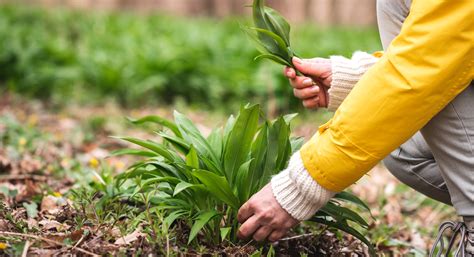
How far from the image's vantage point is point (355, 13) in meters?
15.0

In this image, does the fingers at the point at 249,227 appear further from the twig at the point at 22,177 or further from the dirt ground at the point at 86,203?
the twig at the point at 22,177

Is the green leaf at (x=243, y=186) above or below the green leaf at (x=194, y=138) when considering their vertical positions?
below

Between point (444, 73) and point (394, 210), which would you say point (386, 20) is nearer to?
point (444, 73)

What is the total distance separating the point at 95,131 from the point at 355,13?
10.8 m

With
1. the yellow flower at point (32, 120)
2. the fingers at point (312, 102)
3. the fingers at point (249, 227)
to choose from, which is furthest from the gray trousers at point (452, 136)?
the yellow flower at point (32, 120)

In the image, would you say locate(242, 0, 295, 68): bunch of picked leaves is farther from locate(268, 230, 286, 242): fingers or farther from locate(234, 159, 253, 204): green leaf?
locate(268, 230, 286, 242): fingers

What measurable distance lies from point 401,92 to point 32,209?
62.5 inches

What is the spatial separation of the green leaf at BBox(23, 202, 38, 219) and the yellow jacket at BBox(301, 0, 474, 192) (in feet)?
3.89

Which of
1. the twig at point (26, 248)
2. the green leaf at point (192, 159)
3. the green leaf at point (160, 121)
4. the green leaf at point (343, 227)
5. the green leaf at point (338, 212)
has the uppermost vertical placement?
the green leaf at point (160, 121)

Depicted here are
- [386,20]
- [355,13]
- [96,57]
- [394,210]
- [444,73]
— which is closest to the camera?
[444,73]

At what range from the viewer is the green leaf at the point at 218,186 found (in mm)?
2354

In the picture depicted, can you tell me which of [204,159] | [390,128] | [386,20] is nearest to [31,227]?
[204,159]

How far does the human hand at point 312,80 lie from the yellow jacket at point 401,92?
1.46ft

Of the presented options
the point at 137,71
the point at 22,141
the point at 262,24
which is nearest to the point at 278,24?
the point at 262,24
